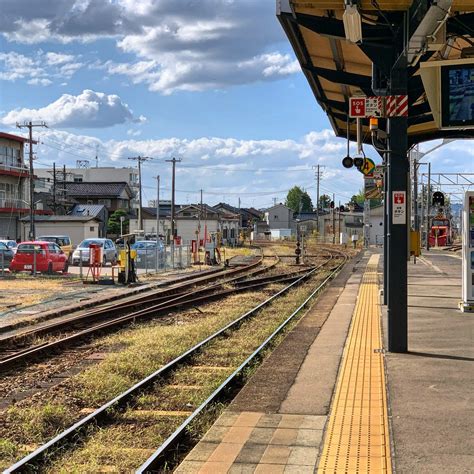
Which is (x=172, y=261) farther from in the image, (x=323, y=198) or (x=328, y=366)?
(x=323, y=198)

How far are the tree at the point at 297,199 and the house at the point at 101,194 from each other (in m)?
93.6

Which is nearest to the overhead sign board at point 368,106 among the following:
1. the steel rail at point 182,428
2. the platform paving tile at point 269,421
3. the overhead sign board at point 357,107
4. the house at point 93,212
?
the overhead sign board at point 357,107

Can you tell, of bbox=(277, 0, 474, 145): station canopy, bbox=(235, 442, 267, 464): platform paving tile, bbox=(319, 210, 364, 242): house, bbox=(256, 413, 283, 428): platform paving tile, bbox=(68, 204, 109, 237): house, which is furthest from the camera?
bbox=(319, 210, 364, 242): house

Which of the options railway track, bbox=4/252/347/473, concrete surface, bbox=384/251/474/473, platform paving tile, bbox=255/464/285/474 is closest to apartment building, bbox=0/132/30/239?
railway track, bbox=4/252/347/473

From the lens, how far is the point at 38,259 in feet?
90.7

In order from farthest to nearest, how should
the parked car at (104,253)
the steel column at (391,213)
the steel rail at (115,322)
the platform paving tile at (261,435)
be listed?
the parked car at (104,253) < the steel rail at (115,322) < the steel column at (391,213) < the platform paving tile at (261,435)

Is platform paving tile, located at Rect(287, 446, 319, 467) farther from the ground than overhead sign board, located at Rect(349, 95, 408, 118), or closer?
closer

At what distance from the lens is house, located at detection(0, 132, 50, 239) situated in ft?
201

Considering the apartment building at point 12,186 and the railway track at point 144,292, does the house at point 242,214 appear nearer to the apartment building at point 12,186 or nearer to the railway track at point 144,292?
the apartment building at point 12,186

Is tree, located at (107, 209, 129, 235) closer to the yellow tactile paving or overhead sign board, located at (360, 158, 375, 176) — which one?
overhead sign board, located at (360, 158, 375, 176)

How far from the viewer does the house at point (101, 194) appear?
8975cm

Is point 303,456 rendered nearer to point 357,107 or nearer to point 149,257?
point 357,107

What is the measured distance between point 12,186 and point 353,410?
202 feet

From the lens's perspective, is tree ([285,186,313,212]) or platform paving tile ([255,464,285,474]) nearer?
platform paving tile ([255,464,285,474])
